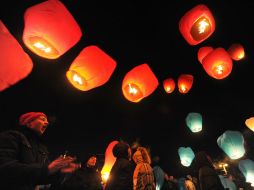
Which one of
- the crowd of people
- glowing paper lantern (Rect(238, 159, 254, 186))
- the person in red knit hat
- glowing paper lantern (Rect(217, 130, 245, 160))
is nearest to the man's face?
the crowd of people

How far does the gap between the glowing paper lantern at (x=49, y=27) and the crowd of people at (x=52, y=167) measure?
85.1 inches

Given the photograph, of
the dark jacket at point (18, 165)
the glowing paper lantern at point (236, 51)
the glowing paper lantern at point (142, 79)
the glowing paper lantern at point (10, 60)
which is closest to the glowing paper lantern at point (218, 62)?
the glowing paper lantern at point (142, 79)

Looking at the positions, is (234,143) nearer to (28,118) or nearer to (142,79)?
(142,79)

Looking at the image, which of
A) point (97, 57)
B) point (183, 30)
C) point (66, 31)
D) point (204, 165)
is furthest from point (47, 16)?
point (204, 165)

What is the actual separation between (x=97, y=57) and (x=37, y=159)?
11.8ft

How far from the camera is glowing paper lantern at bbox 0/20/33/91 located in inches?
167

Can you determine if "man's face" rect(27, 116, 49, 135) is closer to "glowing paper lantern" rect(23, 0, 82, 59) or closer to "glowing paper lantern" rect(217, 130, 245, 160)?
"glowing paper lantern" rect(23, 0, 82, 59)

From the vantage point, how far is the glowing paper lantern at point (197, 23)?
622 cm

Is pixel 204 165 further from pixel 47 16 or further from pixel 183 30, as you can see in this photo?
pixel 47 16

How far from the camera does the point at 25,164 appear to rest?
2020mm

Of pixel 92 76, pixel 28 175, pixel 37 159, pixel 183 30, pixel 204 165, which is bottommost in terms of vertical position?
pixel 28 175

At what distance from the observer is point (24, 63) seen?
15.0 feet

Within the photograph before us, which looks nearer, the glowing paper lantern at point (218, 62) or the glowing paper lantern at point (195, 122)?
the glowing paper lantern at point (218, 62)

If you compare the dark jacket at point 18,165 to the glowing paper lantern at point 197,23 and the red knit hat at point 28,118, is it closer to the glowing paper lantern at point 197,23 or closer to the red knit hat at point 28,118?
the red knit hat at point 28,118
